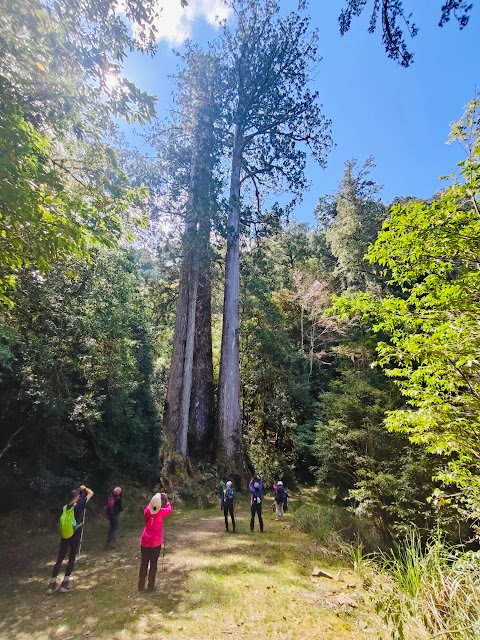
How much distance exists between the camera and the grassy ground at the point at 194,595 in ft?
12.4

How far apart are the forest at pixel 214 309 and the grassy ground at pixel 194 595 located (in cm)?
153

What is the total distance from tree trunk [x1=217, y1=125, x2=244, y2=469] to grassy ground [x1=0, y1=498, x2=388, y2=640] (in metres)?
5.47

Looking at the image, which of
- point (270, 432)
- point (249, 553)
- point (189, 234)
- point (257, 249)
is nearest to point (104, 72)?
point (249, 553)

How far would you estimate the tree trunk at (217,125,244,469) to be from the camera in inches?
514

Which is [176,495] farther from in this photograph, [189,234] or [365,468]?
[189,234]

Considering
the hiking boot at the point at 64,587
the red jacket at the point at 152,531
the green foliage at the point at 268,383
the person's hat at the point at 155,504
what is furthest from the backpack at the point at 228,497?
the green foliage at the point at 268,383

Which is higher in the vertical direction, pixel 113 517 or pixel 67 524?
pixel 67 524

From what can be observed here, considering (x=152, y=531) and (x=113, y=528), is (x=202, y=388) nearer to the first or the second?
(x=113, y=528)

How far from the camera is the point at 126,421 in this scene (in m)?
10.8

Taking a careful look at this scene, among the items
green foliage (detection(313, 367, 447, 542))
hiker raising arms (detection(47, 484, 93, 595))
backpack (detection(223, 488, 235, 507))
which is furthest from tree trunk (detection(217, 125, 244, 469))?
hiker raising arms (detection(47, 484, 93, 595))

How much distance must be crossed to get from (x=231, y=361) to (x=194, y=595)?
974 centimetres

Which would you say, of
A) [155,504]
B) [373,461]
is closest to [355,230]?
[373,461]

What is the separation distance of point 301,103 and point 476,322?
52.6ft

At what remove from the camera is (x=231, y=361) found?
46.3ft
